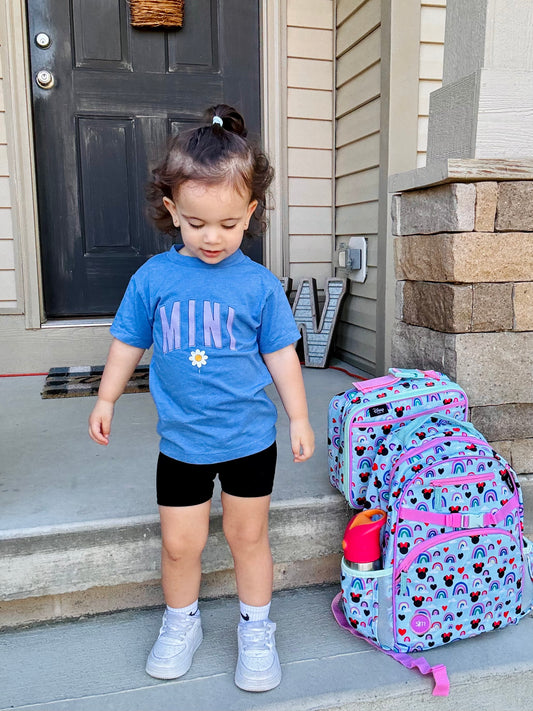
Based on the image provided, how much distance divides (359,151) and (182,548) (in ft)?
8.12

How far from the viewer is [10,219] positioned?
3.15 meters

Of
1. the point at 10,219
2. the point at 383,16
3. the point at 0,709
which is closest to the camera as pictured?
the point at 0,709

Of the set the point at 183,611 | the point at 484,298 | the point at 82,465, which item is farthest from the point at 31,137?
the point at 183,611

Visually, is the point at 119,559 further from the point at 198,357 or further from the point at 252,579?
the point at 198,357

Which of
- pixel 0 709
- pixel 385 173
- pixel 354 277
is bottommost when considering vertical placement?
pixel 0 709

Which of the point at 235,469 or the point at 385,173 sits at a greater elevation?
the point at 385,173

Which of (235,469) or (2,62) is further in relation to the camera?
(2,62)

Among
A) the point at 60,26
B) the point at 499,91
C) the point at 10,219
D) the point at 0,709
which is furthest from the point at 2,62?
the point at 0,709

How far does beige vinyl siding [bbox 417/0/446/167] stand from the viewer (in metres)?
2.88

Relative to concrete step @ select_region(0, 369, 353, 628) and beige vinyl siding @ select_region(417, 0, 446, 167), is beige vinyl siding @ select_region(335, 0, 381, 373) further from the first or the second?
concrete step @ select_region(0, 369, 353, 628)

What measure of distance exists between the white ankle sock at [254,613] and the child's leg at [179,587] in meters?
0.12

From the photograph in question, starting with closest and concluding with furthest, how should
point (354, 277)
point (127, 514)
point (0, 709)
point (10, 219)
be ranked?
point (0, 709) < point (127, 514) < point (10, 219) < point (354, 277)

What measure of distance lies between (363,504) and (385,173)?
6.17 ft

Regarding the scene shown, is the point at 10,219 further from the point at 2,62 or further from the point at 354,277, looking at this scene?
the point at 354,277
